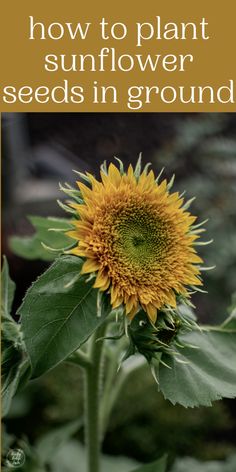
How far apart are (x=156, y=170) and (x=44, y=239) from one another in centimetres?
203

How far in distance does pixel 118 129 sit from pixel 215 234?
0.80 metres

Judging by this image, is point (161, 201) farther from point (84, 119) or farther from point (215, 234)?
point (84, 119)

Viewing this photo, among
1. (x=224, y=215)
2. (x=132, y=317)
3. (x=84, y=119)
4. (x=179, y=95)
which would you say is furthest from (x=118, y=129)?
(x=132, y=317)

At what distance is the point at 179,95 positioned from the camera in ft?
3.80

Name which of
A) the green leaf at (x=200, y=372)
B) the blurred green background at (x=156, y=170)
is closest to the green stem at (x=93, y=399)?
the green leaf at (x=200, y=372)

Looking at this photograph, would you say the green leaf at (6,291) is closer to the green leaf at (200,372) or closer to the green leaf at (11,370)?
the green leaf at (11,370)

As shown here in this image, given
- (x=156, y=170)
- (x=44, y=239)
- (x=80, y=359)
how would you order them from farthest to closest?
1. (x=156, y=170)
2. (x=44, y=239)
3. (x=80, y=359)

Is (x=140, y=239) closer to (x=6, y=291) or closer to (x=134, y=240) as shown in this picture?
(x=134, y=240)

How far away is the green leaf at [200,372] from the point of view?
0.85 metres

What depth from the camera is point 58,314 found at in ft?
2.64

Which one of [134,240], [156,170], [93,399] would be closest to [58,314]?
[134,240]

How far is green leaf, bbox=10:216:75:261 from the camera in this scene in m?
0.97

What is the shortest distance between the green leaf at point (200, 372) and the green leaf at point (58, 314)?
13 cm

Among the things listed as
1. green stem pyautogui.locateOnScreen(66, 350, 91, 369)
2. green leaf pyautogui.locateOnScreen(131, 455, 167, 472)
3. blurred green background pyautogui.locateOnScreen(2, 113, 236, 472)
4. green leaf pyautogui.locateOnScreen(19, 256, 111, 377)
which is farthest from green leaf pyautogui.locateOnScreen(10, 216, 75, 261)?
blurred green background pyautogui.locateOnScreen(2, 113, 236, 472)
